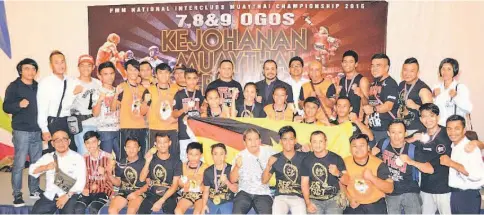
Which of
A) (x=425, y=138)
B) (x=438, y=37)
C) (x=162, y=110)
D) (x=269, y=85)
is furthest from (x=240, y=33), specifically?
(x=425, y=138)

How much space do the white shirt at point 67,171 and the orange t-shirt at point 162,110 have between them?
94cm

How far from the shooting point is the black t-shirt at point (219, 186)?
4.24 metres

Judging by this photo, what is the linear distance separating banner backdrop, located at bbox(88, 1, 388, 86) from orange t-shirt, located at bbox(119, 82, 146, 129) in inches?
56.7

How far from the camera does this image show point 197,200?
168 inches

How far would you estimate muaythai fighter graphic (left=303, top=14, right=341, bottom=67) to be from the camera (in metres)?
6.25

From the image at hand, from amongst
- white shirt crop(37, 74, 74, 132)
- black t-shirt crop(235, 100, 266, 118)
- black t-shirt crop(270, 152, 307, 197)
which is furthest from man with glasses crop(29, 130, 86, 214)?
black t-shirt crop(270, 152, 307, 197)

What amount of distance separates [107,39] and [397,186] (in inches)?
176

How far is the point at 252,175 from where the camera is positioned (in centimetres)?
427

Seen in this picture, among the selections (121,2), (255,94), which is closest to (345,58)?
(255,94)

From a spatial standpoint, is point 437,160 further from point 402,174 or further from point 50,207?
point 50,207

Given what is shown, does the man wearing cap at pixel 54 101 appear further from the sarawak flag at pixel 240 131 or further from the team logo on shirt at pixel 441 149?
the team logo on shirt at pixel 441 149

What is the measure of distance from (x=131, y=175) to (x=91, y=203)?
451mm

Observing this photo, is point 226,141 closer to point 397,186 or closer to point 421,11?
A: point 397,186

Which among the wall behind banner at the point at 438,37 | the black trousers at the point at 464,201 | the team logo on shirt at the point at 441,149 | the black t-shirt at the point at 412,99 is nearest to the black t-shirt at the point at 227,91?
the black t-shirt at the point at 412,99
